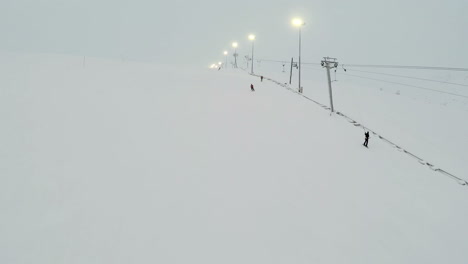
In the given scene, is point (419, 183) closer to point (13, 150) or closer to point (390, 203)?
point (390, 203)

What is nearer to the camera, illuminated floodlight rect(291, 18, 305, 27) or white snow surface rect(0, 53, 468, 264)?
white snow surface rect(0, 53, 468, 264)

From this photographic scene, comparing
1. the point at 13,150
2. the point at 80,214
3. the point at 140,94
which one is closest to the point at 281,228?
the point at 80,214

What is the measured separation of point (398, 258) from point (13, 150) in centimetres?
858

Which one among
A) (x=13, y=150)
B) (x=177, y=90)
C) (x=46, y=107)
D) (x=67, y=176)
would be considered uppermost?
(x=177, y=90)

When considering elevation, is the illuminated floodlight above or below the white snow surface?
above

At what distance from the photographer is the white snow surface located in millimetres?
4852

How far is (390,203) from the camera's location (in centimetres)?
679

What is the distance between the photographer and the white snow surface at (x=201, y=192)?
485cm

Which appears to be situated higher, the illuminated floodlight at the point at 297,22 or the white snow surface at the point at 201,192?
the illuminated floodlight at the point at 297,22

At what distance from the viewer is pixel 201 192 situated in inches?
248

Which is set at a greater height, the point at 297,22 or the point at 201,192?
the point at 297,22

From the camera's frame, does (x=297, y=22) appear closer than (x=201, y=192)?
No

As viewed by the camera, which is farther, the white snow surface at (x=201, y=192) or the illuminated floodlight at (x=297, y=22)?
the illuminated floodlight at (x=297, y=22)

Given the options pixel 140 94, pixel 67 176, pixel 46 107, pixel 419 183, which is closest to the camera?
pixel 67 176
